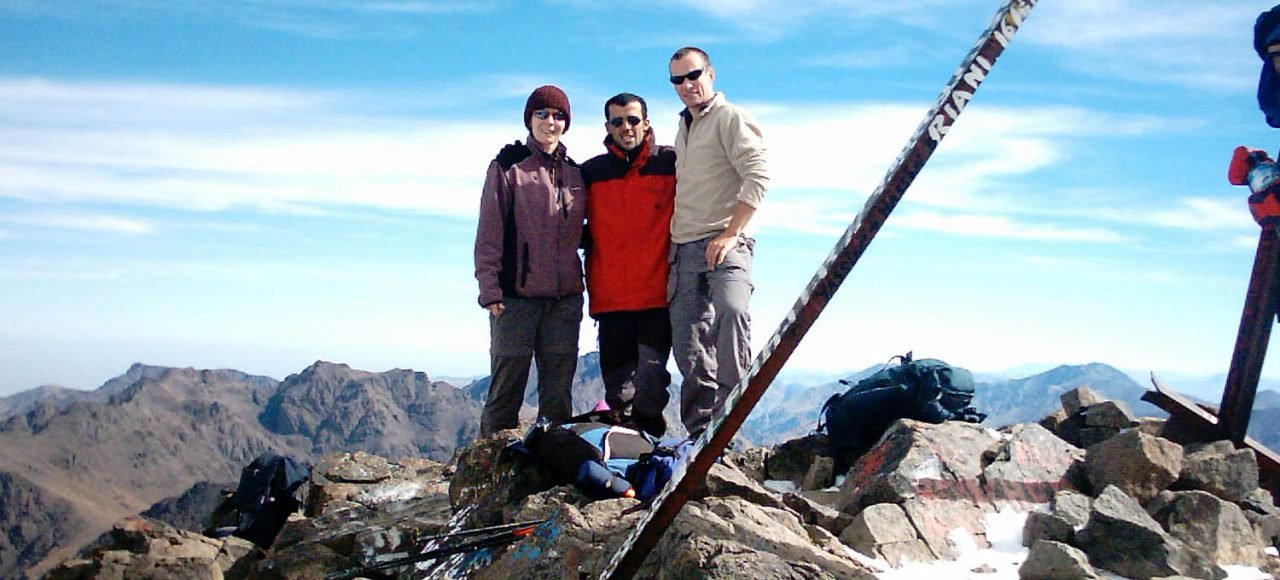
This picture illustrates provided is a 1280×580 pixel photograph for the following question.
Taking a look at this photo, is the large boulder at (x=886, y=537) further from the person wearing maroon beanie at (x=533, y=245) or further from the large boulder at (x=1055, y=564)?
the person wearing maroon beanie at (x=533, y=245)

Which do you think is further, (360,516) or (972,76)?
(360,516)

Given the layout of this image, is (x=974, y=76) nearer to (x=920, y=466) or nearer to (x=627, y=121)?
(x=627, y=121)

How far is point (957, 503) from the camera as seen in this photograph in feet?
26.8

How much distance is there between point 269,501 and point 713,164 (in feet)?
27.1

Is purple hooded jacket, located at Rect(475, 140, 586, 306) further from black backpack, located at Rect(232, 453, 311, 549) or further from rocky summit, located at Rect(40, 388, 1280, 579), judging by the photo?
black backpack, located at Rect(232, 453, 311, 549)

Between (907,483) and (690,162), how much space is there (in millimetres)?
3174

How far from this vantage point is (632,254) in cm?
876

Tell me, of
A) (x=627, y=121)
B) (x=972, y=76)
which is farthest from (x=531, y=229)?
(x=972, y=76)

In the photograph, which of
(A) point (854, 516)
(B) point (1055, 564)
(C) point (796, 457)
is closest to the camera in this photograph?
(B) point (1055, 564)

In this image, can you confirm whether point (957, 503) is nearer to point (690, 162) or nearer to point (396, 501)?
point (690, 162)

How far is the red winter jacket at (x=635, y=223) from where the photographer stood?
8.71 meters

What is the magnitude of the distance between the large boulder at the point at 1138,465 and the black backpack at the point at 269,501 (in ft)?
31.7

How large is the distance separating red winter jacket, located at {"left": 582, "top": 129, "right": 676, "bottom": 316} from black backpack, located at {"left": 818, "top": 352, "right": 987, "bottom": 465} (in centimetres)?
257

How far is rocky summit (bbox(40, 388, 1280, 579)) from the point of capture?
233 inches
